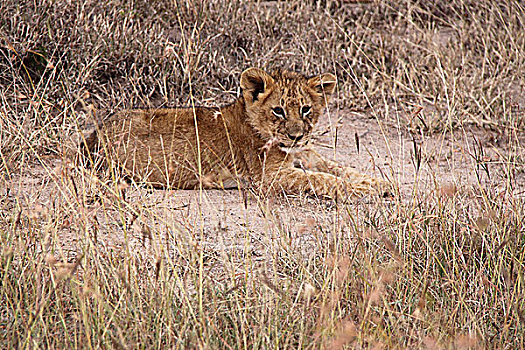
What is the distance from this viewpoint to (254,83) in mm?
4816

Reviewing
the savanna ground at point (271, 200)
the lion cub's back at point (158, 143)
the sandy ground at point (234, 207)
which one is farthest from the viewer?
the lion cub's back at point (158, 143)

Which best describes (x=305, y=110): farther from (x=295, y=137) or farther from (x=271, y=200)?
(x=271, y=200)

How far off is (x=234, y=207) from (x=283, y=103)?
32.4 inches

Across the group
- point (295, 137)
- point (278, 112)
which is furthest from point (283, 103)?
point (295, 137)

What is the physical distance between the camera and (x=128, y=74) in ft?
20.5

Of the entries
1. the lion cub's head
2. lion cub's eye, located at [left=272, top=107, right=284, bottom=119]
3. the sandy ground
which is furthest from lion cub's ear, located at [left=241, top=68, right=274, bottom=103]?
the sandy ground

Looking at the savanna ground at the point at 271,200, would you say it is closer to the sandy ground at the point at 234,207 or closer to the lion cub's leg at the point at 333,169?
the sandy ground at the point at 234,207

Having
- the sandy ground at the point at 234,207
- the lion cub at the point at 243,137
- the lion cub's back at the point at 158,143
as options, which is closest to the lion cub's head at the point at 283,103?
the lion cub at the point at 243,137

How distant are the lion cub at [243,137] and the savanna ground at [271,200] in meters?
0.18

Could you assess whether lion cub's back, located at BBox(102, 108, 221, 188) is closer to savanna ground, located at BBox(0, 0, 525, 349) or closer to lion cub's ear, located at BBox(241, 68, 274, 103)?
savanna ground, located at BBox(0, 0, 525, 349)

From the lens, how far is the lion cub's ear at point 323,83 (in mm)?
4848

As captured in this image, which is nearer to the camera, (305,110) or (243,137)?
(305,110)

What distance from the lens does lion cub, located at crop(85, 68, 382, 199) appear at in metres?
4.71

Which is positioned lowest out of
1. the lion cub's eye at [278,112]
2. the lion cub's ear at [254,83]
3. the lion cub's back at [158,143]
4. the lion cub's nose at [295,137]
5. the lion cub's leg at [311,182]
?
the lion cub's leg at [311,182]
